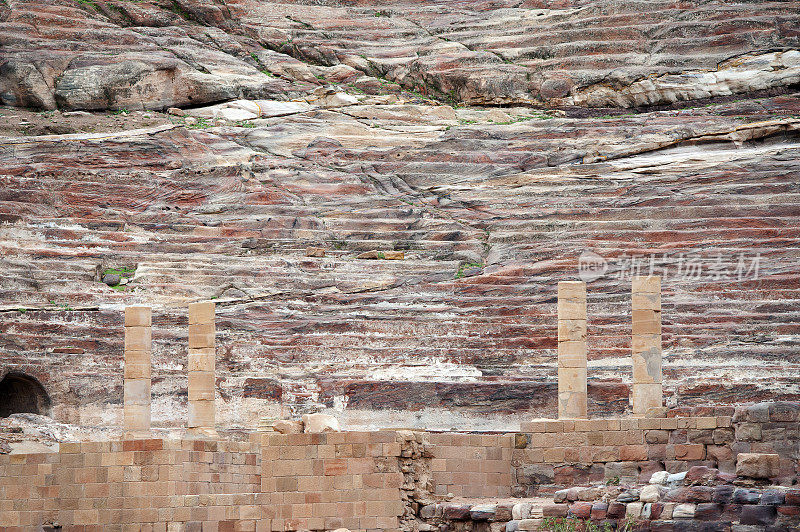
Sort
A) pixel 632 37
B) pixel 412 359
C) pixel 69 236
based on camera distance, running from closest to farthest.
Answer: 1. pixel 412 359
2. pixel 69 236
3. pixel 632 37

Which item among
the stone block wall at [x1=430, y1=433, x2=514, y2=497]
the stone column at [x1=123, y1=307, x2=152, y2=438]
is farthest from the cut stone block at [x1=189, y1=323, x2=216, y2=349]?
the stone block wall at [x1=430, y1=433, x2=514, y2=497]

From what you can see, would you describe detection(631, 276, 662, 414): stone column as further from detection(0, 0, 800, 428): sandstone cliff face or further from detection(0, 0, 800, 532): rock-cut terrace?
detection(0, 0, 800, 428): sandstone cliff face

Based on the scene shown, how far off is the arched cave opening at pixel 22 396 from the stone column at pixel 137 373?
3.62 metres

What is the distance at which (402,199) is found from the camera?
1236 inches

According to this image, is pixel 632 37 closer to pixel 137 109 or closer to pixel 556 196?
pixel 556 196

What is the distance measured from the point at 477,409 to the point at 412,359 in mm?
1663

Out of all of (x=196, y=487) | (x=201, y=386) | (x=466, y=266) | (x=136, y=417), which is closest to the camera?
(x=196, y=487)

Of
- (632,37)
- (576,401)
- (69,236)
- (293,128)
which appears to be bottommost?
(576,401)

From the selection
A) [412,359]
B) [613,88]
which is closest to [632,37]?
[613,88]

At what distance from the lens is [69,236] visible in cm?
2881

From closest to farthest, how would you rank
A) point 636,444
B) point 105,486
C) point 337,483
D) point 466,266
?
point 337,483
point 105,486
point 636,444
point 466,266

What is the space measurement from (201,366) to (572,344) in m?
5.78

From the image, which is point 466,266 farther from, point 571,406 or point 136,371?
point 136,371

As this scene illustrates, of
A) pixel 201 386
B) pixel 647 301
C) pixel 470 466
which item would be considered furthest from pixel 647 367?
pixel 201 386
